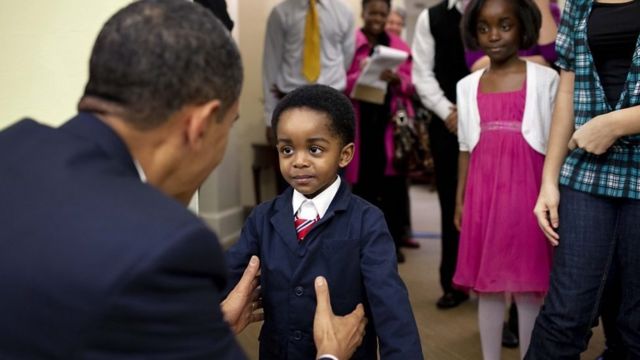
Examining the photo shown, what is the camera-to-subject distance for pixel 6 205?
0.71 m

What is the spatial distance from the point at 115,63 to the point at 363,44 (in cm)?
271

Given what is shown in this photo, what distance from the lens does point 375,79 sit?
3.14m

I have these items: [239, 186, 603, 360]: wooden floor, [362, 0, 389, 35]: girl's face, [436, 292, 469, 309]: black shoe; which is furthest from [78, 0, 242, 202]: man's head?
[362, 0, 389, 35]: girl's face

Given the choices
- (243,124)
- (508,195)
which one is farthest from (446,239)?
(243,124)

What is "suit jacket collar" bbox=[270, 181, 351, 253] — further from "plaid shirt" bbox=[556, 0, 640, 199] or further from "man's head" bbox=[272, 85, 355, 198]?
"plaid shirt" bbox=[556, 0, 640, 199]

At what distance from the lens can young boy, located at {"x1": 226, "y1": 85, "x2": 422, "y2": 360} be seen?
1235 mm

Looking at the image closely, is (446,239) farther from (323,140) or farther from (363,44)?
(323,140)

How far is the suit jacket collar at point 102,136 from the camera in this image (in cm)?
75

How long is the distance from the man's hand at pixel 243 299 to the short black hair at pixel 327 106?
37 cm

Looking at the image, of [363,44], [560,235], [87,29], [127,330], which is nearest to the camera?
[127,330]

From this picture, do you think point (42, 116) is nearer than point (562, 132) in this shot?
No

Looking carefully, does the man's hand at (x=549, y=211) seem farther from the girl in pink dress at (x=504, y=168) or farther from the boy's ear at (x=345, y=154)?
the boy's ear at (x=345, y=154)

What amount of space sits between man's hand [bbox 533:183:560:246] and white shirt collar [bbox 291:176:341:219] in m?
0.62

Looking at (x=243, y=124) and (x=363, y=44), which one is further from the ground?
(x=363, y=44)
